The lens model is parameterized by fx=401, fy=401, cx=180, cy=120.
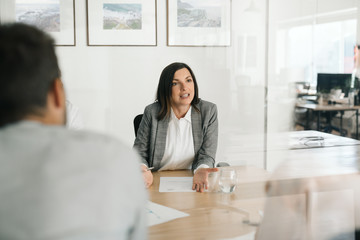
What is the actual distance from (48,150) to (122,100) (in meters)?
3.34

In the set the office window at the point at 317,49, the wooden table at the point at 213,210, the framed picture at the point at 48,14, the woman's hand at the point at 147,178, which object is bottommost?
the wooden table at the point at 213,210

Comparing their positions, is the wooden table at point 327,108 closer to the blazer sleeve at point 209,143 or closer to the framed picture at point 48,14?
the blazer sleeve at point 209,143

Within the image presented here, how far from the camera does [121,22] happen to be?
3910 millimetres

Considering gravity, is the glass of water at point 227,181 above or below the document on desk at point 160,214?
above

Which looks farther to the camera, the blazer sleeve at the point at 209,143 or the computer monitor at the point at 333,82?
the computer monitor at the point at 333,82

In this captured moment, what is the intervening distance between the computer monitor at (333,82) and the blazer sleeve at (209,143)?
7.08 feet

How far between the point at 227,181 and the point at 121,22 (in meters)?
2.65

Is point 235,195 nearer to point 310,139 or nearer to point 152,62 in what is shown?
point 152,62

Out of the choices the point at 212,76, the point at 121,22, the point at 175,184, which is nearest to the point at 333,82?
the point at 212,76

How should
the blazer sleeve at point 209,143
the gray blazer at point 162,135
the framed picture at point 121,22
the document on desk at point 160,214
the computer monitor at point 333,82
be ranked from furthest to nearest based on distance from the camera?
the computer monitor at point 333,82, the framed picture at point 121,22, the gray blazer at point 162,135, the blazer sleeve at point 209,143, the document on desk at point 160,214

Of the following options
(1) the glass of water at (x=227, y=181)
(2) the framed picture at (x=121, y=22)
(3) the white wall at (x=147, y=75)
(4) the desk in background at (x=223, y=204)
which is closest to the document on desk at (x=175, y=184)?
(4) the desk in background at (x=223, y=204)

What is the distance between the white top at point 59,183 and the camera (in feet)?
2.14

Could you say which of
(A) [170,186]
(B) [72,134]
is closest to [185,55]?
(A) [170,186]

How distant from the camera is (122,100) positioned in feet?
13.1
